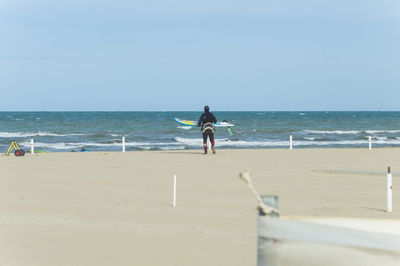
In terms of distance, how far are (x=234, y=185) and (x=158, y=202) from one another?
3338mm

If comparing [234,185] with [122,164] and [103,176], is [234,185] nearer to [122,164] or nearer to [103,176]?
[103,176]

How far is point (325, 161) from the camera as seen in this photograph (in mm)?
→ 23125

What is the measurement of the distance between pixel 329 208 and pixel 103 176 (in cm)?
750

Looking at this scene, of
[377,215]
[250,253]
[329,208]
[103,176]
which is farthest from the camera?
[103,176]

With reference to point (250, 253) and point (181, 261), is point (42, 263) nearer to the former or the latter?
point (181, 261)

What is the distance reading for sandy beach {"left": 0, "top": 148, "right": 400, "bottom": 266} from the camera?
8141 millimetres

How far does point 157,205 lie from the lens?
12.0m

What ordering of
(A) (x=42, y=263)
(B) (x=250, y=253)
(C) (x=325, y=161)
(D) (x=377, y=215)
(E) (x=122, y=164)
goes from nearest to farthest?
(A) (x=42, y=263) → (B) (x=250, y=253) → (D) (x=377, y=215) → (E) (x=122, y=164) → (C) (x=325, y=161)

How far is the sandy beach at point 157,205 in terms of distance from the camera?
320 inches

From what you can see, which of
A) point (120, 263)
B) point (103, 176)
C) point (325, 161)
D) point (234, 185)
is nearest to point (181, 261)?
point (120, 263)

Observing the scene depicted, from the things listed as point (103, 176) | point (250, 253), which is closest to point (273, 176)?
point (103, 176)

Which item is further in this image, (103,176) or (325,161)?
(325,161)

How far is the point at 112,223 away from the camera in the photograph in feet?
33.0

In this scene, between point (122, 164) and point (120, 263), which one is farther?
point (122, 164)
